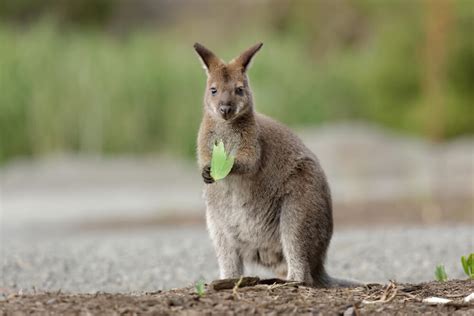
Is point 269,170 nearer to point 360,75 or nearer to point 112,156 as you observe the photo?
point 112,156

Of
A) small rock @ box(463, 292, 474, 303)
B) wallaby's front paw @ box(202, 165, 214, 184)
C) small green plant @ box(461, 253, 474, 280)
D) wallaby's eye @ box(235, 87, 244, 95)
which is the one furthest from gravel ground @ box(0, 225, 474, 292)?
small rock @ box(463, 292, 474, 303)

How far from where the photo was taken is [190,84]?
2158 centimetres

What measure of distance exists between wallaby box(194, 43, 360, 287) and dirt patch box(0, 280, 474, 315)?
844mm

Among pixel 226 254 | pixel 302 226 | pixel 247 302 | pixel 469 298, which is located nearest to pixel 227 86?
pixel 302 226

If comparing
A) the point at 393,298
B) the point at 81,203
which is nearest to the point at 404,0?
the point at 81,203

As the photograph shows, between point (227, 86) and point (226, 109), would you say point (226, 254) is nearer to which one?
point (226, 109)

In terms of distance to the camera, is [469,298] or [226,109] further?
[226,109]

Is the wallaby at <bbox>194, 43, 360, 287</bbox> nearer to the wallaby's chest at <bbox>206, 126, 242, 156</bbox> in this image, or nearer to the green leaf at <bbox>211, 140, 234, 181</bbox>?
the wallaby's chest at <bbox>206, 126, 242, 156</bbox>

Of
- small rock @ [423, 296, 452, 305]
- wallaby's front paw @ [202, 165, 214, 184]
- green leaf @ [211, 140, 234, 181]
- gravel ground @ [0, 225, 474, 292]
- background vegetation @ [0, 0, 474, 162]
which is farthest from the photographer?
background vegetation @ [0, 0, 474, 162]

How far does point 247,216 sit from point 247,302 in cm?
141

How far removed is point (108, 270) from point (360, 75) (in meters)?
18.2

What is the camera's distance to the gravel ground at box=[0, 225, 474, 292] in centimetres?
761

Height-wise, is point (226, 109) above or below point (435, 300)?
above

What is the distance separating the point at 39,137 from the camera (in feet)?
67.0
